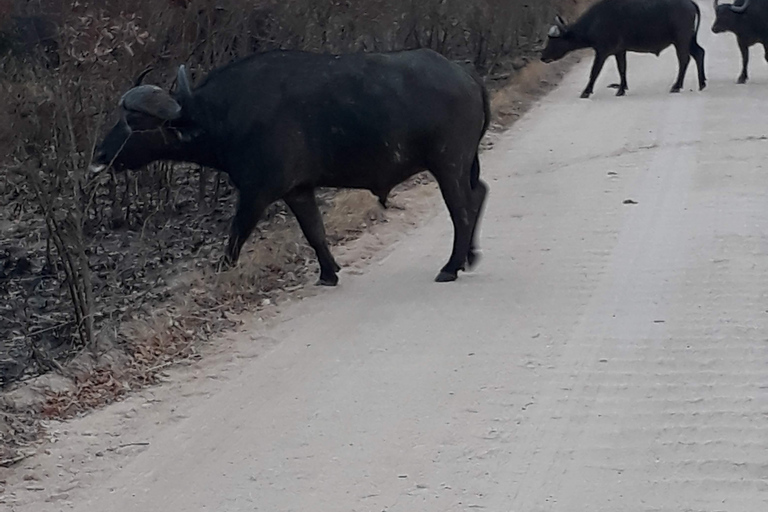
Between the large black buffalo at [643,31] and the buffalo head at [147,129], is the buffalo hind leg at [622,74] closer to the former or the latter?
the large black buffalo at [643,31]

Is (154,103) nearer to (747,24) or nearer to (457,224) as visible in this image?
(457,224)

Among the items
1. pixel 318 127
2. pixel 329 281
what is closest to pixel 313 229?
pixel 329 281

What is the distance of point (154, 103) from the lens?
31.8 ft

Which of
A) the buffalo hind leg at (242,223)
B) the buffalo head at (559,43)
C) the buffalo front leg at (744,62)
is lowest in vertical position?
the buffalo front leg at (744,62)

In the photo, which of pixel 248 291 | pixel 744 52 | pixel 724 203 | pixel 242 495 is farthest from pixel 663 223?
pixel 744 52

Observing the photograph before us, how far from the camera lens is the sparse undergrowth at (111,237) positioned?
8.13 metres

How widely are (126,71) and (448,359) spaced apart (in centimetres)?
542

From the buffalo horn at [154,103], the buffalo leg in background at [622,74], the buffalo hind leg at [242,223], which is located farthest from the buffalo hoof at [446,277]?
the buffalo leg in background at [622,74]

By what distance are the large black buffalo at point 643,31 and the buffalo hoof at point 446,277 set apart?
11.4 m

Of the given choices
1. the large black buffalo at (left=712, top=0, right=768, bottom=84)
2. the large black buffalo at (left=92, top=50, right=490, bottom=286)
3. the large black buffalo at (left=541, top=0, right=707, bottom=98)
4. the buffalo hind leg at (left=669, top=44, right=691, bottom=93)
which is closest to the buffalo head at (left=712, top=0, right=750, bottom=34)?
the large black buffalo at (left=712, top=0, right=768, bottom=84)

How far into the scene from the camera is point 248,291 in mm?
9547

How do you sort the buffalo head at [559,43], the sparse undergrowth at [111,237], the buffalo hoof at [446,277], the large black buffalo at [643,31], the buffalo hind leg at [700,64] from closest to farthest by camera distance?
the sparse undergrowth at [111,237] < the buffalo hoof at [446,277] < the large black buffalo at [643,31] < the buffalo hind leg at [700,64] < the buffalo head at [559,43]

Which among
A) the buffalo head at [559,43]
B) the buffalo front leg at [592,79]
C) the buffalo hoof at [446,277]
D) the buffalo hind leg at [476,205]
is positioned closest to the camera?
the buffalo hoof at [446,277]

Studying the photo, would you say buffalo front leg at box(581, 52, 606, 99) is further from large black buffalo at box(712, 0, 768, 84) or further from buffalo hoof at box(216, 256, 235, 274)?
buffalo hoof at box(216, 256, 235, 274)
